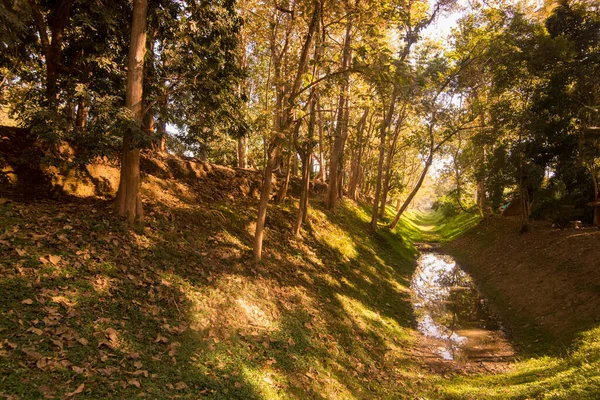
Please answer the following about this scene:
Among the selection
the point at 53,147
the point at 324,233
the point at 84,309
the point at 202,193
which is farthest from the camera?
the point at 324,233

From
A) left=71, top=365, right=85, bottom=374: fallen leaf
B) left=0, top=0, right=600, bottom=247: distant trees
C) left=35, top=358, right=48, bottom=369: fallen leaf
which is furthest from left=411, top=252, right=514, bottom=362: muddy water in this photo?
left=35, top=358, right=48, bottom=369: fallen leaf

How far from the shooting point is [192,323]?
22.7 feet

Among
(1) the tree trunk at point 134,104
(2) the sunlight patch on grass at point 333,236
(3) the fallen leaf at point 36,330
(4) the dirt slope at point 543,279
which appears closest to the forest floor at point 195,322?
(3) the fallen leaf at point 36,330

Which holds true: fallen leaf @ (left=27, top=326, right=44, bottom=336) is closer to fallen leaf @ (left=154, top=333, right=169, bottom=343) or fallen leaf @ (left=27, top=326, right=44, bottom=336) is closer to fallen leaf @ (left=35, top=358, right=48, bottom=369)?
fallen leaf @ (left=35, top=358, right=48, bottom=369)

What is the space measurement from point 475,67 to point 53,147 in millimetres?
23647

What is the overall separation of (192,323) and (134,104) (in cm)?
523

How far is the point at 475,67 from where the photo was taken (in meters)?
22.5

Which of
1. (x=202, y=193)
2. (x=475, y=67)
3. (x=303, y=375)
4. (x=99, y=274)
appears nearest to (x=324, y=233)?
(x=202, y=193)

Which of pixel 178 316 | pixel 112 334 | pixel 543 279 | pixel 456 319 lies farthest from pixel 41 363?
pixel 543 279

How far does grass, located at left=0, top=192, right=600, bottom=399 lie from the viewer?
5.00 metres

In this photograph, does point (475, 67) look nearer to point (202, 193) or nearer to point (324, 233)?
point (324, 233)

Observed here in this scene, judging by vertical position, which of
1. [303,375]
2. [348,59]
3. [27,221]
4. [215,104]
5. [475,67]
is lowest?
[303,375]

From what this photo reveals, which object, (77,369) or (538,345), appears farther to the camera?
(538,345)

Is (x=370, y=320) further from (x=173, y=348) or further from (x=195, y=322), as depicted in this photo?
(x=173, y=348)
